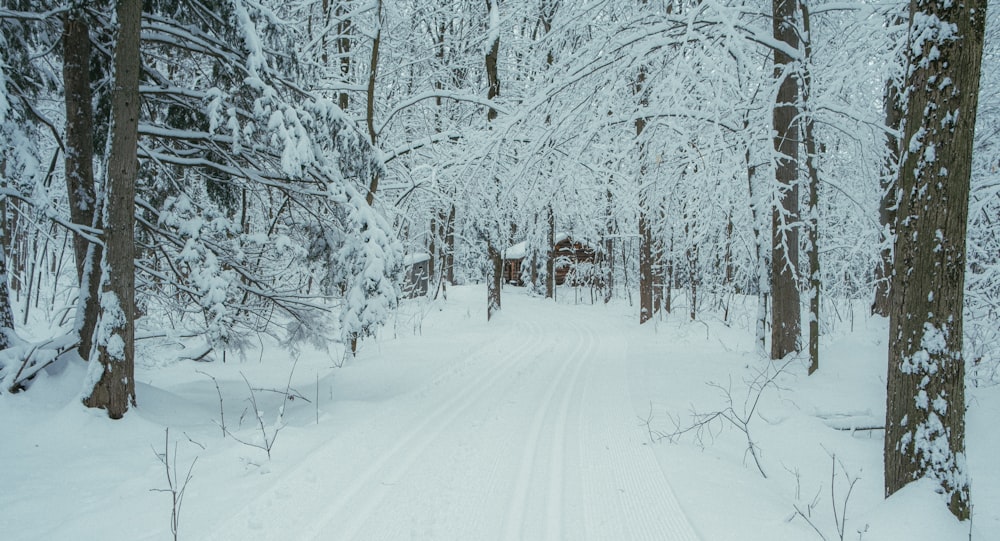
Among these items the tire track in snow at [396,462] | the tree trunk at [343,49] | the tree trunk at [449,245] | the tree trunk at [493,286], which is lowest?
the tire track in snow at [396,462]

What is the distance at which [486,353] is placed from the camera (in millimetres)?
11141

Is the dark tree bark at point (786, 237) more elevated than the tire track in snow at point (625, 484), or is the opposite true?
the dark tree bark at point (786, 237)

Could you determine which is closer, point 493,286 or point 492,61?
point 492,61

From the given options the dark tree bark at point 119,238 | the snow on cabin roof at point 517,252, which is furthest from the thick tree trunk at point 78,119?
the snow on cabin roof at point 517,252

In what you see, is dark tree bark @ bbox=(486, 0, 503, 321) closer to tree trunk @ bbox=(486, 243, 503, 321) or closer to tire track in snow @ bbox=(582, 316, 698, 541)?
tree trunk @ bbox=(486, 243, 503, 321)

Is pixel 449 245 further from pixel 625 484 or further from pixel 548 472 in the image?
pixel 625 484

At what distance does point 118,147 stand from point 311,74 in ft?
12.9

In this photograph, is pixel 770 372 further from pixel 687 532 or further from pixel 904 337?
pixel 687 532

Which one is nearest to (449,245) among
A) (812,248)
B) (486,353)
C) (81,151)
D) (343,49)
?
(486,353)

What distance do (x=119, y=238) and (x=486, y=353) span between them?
7.42 meters

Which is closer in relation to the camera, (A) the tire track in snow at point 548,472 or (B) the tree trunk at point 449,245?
(A) the tire track in snow at point 548,472

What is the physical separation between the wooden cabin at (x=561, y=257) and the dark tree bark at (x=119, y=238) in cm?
2957

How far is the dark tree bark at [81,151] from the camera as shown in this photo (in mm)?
5852

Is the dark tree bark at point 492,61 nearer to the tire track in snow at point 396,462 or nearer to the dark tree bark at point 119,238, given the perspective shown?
the tire track in snow at point 396,462
